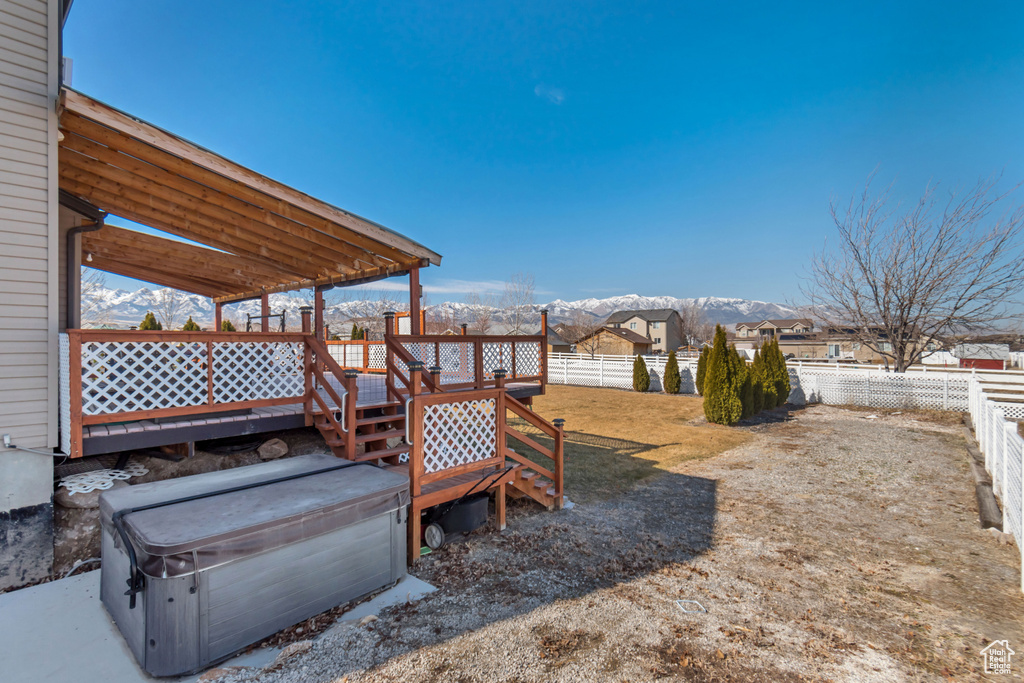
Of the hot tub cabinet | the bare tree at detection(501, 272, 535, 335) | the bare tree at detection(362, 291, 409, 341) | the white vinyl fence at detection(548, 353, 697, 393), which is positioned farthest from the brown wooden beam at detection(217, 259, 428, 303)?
the bare tree at detection(501, 272, 535, 335)

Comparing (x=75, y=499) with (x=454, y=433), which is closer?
(x=75, y=499)

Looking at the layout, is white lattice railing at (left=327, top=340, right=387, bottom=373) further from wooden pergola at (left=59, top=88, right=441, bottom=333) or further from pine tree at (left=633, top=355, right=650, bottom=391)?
pine tree at (left=633, top=355, right=650, bottom=391)

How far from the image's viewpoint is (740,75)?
17.3m

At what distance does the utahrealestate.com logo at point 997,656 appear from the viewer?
2.63m

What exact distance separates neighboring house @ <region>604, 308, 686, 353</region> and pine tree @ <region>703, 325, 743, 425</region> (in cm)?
4202

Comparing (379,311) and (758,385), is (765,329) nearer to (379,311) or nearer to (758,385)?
(379,311)

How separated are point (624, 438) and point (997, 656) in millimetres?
7549

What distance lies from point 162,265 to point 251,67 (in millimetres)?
7442

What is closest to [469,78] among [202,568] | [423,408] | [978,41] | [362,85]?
[362,85]

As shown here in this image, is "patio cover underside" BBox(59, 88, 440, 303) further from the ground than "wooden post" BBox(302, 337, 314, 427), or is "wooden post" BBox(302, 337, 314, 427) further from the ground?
"patio cover underside" BBox(59, 88, 440, 303)

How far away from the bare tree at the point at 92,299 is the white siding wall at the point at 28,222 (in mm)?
16076

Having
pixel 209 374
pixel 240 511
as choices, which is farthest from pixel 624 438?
pixel 240 511

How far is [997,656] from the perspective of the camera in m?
2.75

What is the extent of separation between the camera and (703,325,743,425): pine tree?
11.7m
